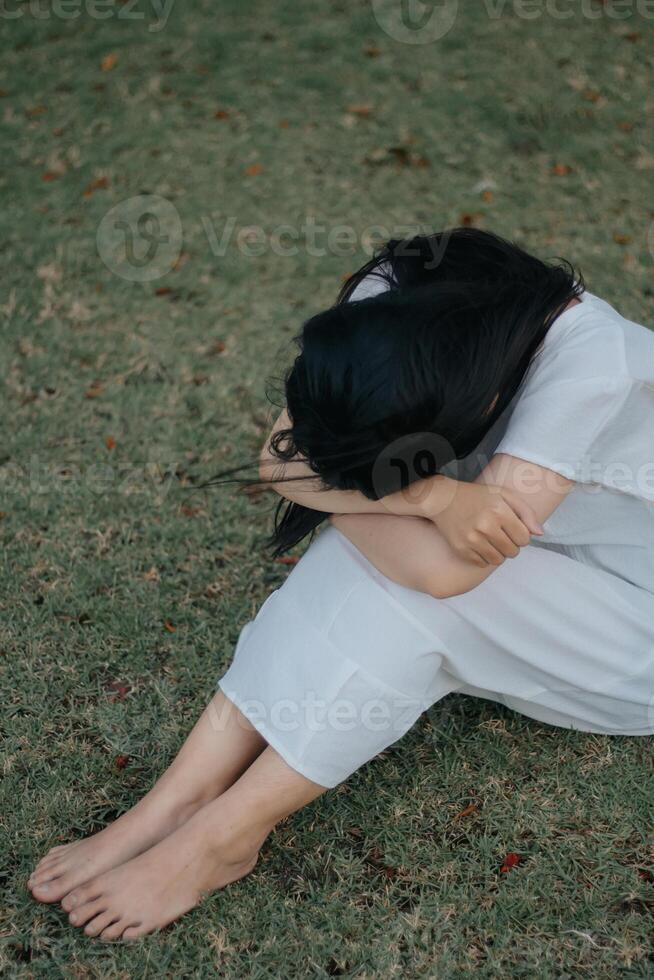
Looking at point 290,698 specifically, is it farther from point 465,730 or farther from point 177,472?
point 177,472

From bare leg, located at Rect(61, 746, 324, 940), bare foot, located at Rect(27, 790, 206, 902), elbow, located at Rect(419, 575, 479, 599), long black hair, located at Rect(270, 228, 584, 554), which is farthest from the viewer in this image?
bare foot, located at Rect(27, 790, 206, 902)

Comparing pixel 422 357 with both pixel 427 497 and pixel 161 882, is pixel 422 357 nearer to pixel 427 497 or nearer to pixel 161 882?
A: pixel 427 497

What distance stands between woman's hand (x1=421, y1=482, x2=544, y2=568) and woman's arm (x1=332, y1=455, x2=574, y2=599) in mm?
17

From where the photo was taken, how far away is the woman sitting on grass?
178 cm

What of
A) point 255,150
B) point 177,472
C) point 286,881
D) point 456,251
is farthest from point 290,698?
point 255,150

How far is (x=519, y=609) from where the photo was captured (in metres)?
1.94

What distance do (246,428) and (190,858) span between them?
73.4 inches

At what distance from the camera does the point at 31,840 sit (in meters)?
2.21

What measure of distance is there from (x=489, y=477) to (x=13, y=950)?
1.26 metres

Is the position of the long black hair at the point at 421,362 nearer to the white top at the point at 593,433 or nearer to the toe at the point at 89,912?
the white top at the point at 593,433

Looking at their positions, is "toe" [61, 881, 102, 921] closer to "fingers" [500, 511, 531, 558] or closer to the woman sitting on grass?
the woman sitting on grass

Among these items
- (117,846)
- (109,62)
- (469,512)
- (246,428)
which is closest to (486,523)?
(469,512)

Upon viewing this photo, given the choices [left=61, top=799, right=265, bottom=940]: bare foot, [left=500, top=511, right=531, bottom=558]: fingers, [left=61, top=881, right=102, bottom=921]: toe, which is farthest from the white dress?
[left=61, top=881, right=102, bottom=921]: toe

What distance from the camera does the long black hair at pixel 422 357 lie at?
5.66 ft
